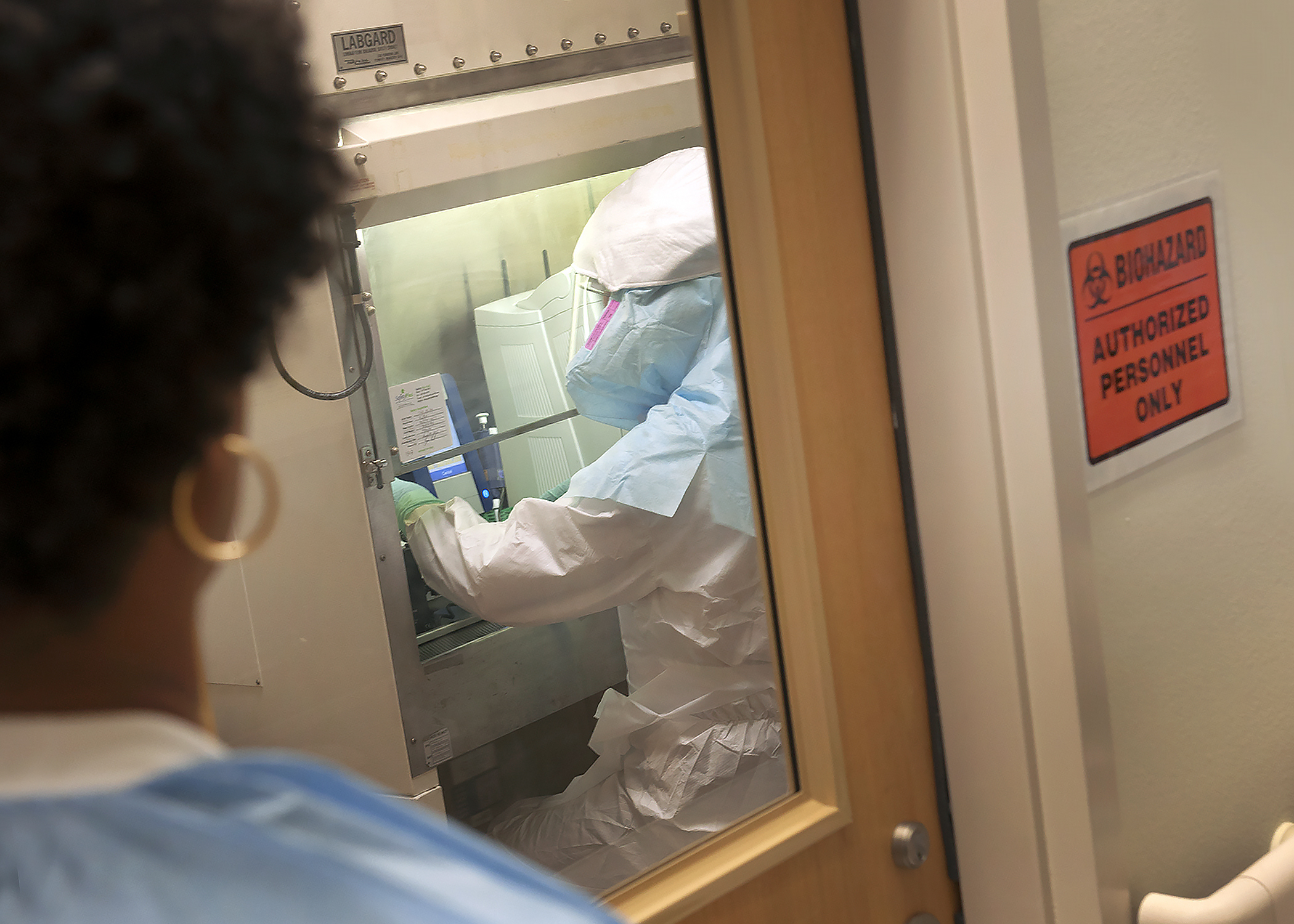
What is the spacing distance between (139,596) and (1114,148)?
111 centimetres

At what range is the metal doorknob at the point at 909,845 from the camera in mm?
1174

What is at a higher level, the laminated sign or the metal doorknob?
the laminated sign

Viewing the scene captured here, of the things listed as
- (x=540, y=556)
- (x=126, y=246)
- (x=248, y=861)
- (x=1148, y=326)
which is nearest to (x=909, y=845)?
(x=540, y=556)

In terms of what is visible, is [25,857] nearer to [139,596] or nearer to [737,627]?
[139,596]

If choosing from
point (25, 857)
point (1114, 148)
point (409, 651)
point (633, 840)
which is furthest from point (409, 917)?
Answer: point (1114, 148)

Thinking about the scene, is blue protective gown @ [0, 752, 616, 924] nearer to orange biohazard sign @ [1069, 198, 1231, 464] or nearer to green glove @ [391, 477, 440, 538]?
green glove @ [391, 477, 440, 538]

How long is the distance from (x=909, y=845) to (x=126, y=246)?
1081 mm

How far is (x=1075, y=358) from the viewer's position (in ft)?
3.63

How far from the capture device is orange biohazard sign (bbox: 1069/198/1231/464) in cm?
114

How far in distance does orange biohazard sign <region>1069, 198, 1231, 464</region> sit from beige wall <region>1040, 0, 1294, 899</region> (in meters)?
0.05

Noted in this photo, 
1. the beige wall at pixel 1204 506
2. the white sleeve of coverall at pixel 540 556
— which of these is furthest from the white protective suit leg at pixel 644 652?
the beige wall at pixel 1204 506

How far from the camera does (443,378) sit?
40.0 inches

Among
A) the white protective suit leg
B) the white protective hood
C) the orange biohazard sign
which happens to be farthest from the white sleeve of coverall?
the orange biohazard sign

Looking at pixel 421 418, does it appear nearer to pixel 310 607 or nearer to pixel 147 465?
pixel 310 607
